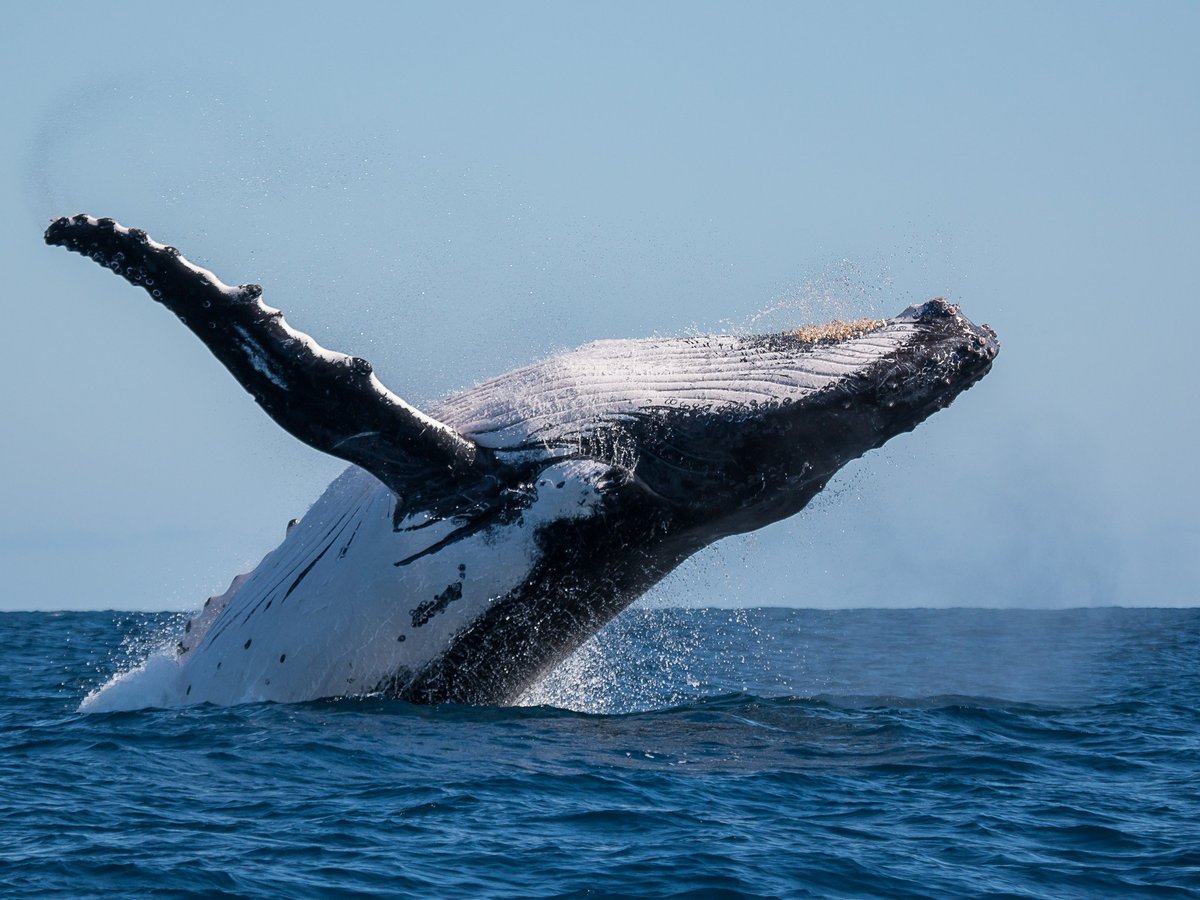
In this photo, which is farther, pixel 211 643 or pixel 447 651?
pixel 211 643

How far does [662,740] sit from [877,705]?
368cm

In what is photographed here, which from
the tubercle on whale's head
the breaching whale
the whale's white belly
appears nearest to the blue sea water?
the whale's white belly

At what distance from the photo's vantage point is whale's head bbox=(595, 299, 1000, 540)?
9.45 meters

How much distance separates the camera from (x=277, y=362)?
27.1 ft

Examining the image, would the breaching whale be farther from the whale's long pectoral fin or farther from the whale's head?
the whale's long pectoral fin

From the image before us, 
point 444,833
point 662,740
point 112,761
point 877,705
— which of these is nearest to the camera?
point 444,833

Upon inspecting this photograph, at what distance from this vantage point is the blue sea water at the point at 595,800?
743 centimetres

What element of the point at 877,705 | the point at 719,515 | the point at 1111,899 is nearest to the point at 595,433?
the point at 719,515

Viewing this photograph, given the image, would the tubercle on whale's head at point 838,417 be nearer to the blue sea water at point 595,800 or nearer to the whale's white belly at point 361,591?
the whale's white belly at point 361,591

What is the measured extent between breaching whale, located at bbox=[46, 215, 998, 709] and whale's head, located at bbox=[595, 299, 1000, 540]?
0.01m

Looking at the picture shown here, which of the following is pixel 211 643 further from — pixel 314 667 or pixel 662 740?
pixel 662 740

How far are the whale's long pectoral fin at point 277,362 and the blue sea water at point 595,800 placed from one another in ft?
6.37

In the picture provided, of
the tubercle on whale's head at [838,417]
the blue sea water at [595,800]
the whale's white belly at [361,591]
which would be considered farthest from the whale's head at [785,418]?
the blue sea water at [595,800]

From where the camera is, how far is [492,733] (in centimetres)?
966
